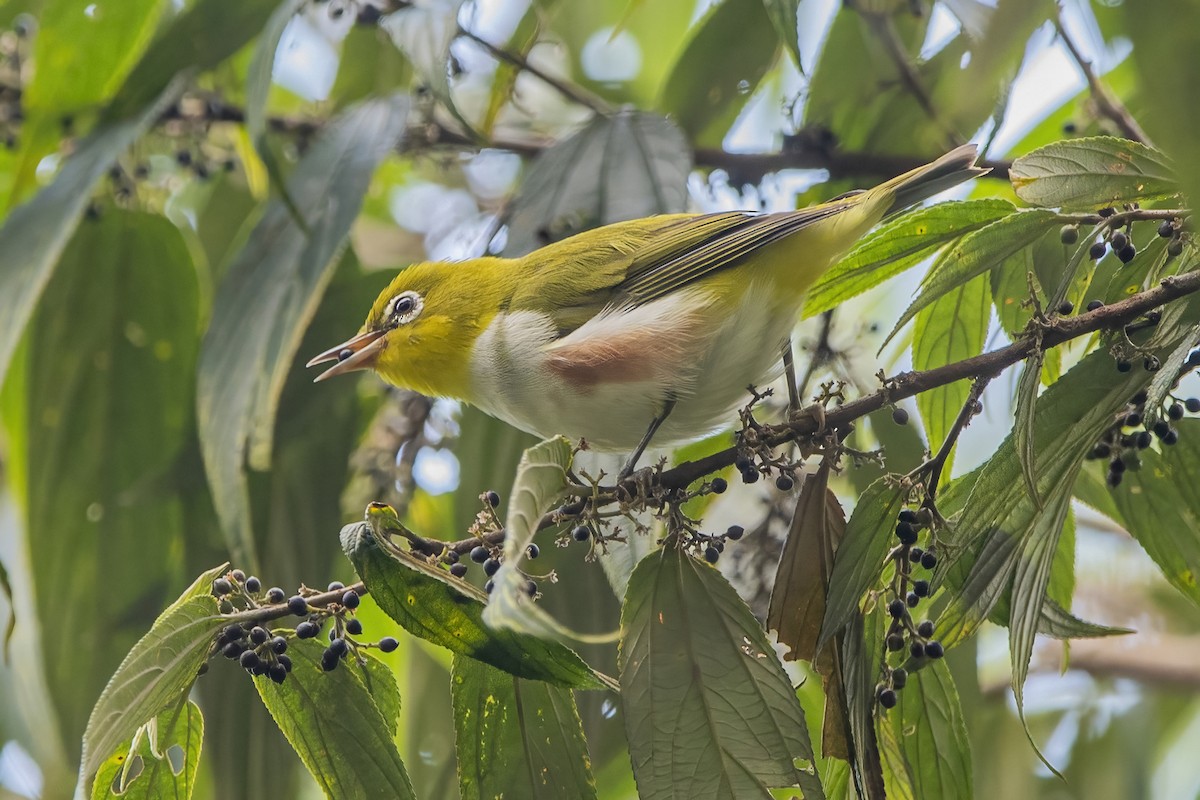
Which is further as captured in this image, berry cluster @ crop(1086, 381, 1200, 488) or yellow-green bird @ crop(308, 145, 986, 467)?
yellow-green bird @ crop(308, 145, 986, 467)

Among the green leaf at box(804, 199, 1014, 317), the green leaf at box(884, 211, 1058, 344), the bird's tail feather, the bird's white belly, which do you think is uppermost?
the bird's tail feather

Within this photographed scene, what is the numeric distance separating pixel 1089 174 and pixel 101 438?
2.73 m

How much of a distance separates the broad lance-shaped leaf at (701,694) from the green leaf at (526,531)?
288 mm

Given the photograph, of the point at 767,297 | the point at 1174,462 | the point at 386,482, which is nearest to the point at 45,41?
the point at 386,482

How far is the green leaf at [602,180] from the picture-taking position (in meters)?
2.79

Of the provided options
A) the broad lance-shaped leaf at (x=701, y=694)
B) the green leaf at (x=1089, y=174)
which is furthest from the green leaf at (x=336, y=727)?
the green leaf at (x=1089, y=174)

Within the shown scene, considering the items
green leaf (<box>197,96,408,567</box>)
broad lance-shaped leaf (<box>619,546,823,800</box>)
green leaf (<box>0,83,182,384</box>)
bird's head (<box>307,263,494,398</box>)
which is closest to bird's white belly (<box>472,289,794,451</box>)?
bird's head (<box>307,263,494,398</box>)

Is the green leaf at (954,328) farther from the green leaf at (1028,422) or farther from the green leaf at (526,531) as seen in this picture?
the green leaf at (526,531)

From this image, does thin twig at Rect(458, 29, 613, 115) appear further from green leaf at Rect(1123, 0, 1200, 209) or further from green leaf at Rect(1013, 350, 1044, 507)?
green leaf at Rect(1123, 0, 1200, 209)

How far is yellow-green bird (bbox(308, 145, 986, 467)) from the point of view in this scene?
95.5 inches

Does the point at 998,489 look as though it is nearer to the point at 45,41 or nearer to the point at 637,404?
the point at 637,404

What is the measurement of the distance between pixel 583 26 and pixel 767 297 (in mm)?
2168

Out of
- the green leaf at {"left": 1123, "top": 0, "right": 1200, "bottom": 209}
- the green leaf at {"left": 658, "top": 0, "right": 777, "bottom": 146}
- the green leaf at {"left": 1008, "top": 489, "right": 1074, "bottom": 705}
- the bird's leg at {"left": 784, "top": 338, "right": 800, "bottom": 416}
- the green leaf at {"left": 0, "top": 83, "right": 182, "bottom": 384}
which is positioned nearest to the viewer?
the green leaf at {"left": 1123, "top": 0, "right": 1200, "bottom": 209}

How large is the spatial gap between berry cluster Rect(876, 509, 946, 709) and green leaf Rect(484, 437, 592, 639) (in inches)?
20.0
